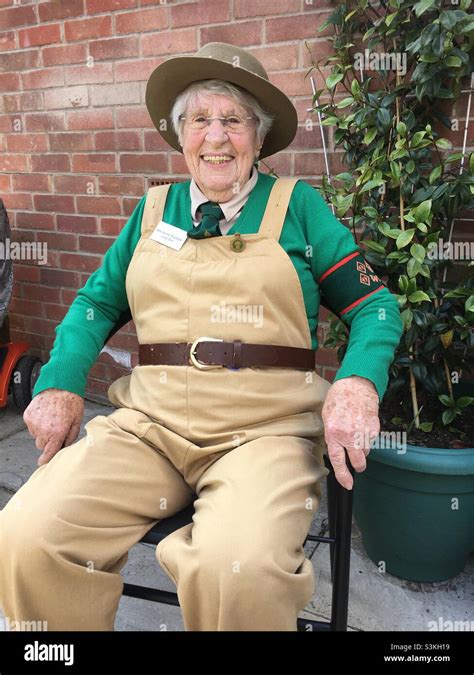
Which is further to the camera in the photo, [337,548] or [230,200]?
[230,200]

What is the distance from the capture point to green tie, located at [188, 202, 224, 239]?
1479mm

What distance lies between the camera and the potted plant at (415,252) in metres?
1.66

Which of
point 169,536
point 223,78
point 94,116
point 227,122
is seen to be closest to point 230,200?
point 227,122

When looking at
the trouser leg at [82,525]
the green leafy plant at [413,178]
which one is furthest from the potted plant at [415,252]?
the trouser leg at [82,525]

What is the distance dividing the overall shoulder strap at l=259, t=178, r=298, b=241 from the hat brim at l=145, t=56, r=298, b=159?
0.22 m

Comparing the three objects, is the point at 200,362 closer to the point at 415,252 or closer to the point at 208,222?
the point at 208,222

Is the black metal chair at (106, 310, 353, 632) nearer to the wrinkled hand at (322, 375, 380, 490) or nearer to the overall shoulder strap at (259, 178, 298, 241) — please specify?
the wrinkled hand at (322, 375, 380, 490)

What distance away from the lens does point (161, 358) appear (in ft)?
4.86

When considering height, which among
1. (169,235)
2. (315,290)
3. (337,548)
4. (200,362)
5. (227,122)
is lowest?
(337,548)

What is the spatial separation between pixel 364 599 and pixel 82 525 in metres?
1.01

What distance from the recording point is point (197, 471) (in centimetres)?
141

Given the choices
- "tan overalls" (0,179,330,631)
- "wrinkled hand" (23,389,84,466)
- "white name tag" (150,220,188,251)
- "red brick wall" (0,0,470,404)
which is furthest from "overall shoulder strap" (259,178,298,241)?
"red brick wall" (0,0,470,404)

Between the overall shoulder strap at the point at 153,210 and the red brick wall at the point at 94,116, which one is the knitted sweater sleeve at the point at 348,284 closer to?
the overall shoulder strap at the point at 153,210

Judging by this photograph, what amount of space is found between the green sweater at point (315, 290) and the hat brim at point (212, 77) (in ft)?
0.56
